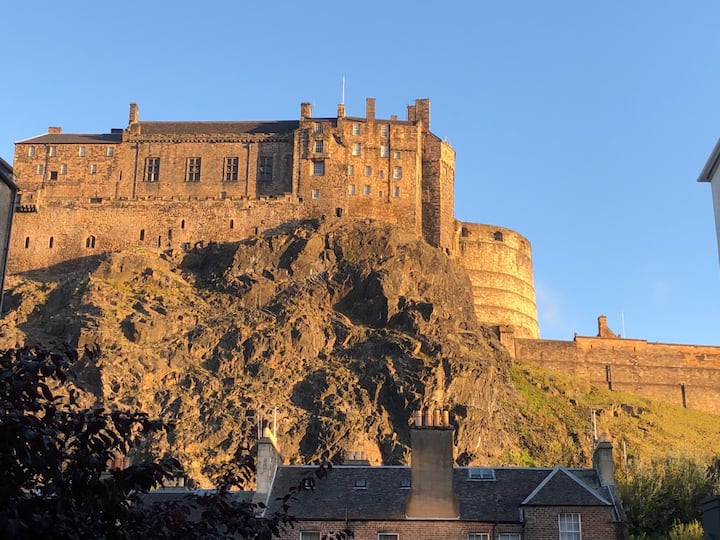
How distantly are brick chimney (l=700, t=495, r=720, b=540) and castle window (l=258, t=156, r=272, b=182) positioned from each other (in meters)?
65.5

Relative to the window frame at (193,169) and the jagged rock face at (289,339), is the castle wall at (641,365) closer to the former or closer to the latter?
the jagged rock face at (289,339)

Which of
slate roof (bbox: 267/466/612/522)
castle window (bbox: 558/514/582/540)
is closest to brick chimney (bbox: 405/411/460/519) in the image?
slate roof (bbox: 267/466/612/522)

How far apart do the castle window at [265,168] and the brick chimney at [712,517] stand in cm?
6550

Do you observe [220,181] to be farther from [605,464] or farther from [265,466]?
[605,464]

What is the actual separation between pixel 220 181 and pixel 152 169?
5569 mm

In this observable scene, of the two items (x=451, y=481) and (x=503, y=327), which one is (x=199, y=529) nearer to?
(x=451, y=481)

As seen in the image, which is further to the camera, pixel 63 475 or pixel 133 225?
pixel 133 225

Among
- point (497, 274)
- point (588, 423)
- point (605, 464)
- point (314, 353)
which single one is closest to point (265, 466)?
point (605, 464)

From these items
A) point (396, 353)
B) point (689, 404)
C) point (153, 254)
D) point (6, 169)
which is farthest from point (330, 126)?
point (6, 169)

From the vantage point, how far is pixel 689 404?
87.1 meters

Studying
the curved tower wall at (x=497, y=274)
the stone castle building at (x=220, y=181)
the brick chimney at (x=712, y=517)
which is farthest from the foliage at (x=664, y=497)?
the curved tower wall at (x=497, y=274)

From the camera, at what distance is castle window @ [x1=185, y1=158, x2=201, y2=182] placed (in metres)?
83.2

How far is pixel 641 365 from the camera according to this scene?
8788 centimetres

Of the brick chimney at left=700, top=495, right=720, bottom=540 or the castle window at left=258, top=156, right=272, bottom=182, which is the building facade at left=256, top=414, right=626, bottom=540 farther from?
the castle window at left=258, top=156, right=272, bottom=182
